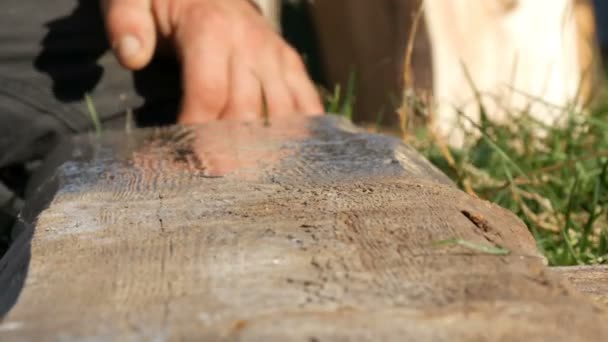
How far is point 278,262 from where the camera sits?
2.60 feet

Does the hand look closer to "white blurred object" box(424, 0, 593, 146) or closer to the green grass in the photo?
the green grass

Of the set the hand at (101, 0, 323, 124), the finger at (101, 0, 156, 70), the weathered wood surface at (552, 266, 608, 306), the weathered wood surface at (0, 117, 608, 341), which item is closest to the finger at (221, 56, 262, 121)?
the hand at (101, 0, 323, 124)

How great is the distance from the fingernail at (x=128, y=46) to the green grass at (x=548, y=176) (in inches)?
23.4

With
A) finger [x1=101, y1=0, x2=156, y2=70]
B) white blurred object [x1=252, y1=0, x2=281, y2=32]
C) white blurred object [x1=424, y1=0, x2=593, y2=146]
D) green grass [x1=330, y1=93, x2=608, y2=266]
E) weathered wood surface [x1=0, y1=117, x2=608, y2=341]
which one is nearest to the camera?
weathered wood surface [x1=0, y1=117, x2=608, y2=341]

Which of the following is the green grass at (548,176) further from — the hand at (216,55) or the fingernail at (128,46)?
the fingernail at (128,46)

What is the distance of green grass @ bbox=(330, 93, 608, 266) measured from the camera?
145 centimetres

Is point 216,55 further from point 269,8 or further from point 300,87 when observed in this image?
point 269,8

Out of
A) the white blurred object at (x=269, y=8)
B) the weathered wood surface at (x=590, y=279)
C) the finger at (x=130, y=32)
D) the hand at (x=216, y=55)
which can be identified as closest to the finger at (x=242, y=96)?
the hand at (x=216, y=55)

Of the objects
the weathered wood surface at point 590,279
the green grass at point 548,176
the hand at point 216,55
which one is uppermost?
the weathered wood surface at point 590,279

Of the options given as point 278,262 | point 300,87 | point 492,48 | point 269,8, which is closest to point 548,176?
point 300,87

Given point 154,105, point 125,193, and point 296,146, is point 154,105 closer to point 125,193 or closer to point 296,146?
point 296,146

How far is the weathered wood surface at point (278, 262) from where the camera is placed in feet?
2.18

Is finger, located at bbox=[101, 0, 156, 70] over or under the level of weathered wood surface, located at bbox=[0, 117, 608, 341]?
under

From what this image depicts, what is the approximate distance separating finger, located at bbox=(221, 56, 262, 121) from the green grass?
367 mm
